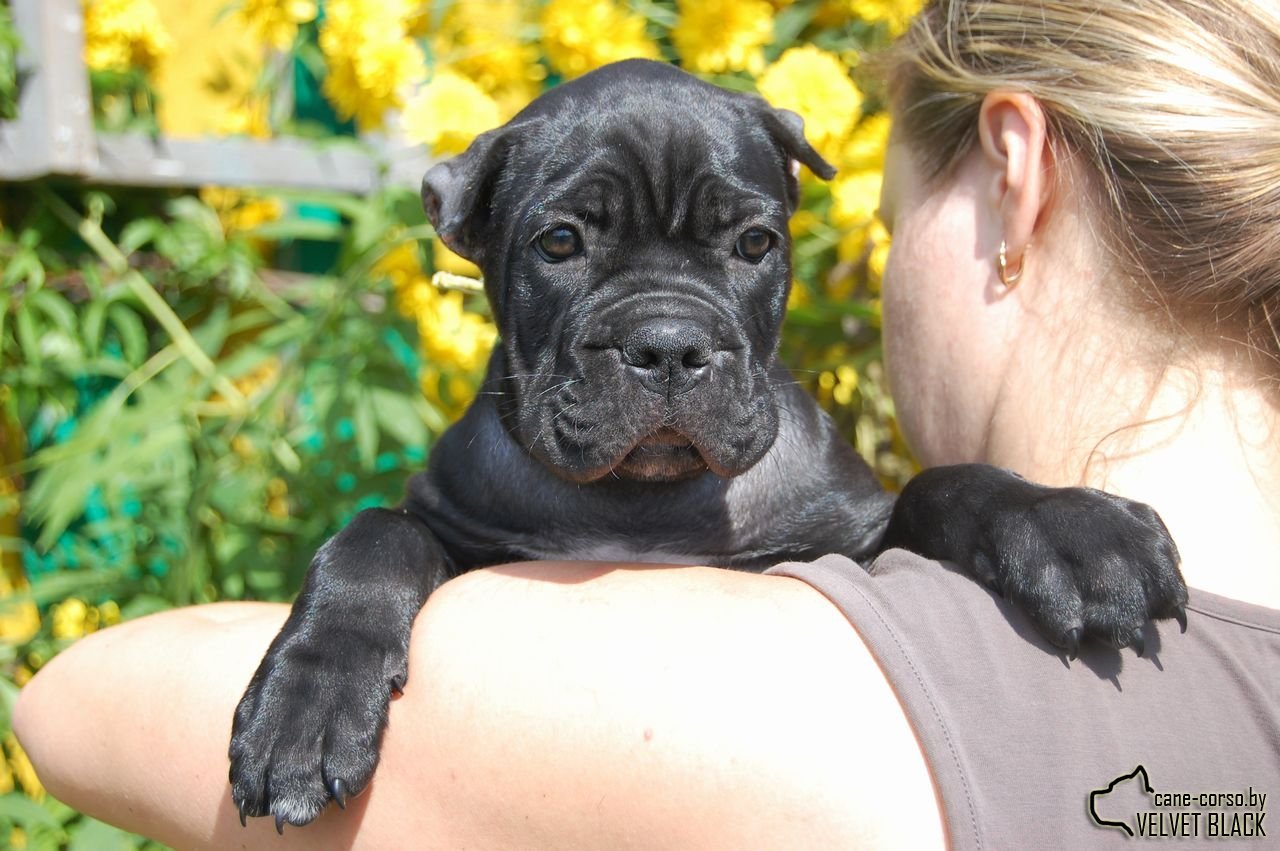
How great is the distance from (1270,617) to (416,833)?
1.16m

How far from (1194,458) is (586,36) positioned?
1890 millimetres

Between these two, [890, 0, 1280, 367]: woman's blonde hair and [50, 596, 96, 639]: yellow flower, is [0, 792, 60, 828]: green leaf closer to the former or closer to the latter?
[50, 596, 96, 639]: yellow flower

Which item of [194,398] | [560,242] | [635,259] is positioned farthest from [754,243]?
[194,398]

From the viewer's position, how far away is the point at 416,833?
162 centimetres

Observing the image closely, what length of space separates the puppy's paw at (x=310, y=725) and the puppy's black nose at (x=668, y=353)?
0.58 m

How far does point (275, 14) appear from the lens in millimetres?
3344

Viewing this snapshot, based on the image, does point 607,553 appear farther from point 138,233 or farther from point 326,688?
point 138,233

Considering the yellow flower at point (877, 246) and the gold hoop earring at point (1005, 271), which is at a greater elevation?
the gold hoop earring at point (1005, 271)

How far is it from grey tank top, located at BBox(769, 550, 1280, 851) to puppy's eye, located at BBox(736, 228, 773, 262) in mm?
840

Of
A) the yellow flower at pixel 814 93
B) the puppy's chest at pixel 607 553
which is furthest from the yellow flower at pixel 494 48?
the puppy's chest at pixel 607 553

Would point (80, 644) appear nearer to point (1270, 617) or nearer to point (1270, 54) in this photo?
point (1270, 617)

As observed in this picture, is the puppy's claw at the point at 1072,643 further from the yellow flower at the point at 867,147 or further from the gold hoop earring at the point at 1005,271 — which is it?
the yellow flower at the point at 867,147

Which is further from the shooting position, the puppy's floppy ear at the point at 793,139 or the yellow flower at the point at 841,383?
the yellow flower at the point at 841,383

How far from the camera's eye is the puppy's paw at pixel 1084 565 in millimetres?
1597
